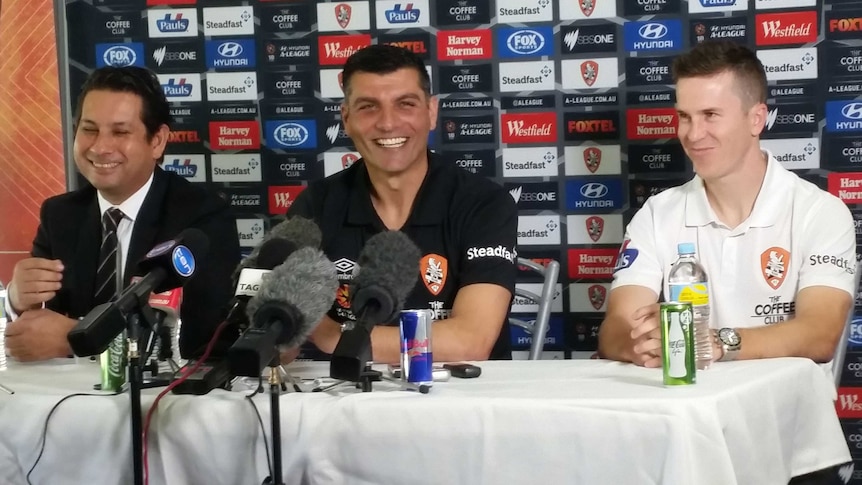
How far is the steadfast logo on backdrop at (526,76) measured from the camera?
11.1 feet

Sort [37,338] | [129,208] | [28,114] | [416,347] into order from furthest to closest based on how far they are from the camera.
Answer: [28,114]
[129,208]
[37,338]
[416,347]

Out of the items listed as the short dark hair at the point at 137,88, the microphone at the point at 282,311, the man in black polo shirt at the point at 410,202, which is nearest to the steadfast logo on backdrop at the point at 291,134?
the short dark hair at the point at 137,88

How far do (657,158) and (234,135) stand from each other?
155 centimetres

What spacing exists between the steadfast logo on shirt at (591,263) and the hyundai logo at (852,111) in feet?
2.85

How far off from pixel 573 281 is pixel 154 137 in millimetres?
1492

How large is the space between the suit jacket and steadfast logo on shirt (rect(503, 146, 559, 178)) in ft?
3.50

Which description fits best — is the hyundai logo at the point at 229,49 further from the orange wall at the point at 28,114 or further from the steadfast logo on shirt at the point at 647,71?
the steadfast logo on shirt at the point at 647,71

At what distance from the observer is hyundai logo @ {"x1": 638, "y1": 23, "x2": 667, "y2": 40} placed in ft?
10.8

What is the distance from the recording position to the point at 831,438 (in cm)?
183

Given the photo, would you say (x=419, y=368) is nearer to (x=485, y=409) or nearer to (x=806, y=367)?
(x=485, y=409)

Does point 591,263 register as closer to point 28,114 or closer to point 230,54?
point 230,54

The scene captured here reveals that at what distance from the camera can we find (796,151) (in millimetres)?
3219

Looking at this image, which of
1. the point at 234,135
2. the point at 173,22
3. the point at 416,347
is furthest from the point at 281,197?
the point at 416,347

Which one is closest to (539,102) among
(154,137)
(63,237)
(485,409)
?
Answer: (154,137)
